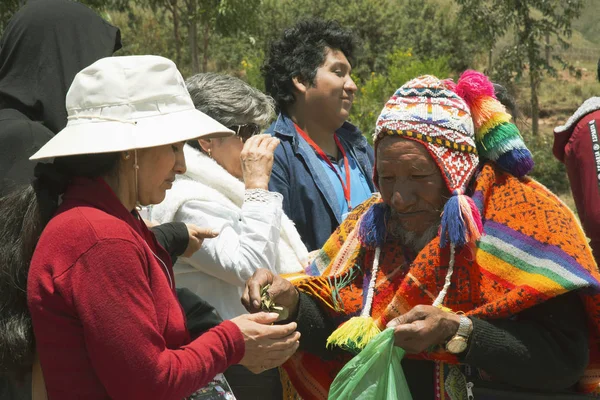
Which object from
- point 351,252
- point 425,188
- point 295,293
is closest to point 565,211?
point 425,188

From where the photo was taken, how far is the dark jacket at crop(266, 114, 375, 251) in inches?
156

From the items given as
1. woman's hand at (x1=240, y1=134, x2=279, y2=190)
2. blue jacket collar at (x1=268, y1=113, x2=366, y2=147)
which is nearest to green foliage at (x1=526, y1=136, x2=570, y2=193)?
blue jacket collar at (x1=268, y1=113, x2=366, y2=147)

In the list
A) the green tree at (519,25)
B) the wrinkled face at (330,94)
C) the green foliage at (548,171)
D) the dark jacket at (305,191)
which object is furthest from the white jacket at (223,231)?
the green tree at (519,25)

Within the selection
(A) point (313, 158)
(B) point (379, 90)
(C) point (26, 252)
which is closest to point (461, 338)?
(C) point (26, 252)

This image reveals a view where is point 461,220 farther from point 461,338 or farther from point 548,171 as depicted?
point 548,171

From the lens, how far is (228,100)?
12.0 feet

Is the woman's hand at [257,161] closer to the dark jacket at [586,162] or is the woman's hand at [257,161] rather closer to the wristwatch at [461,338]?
the wristwatch at [461,338]

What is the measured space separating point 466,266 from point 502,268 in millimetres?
118

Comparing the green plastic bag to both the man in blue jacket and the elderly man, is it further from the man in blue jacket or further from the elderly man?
the man in blue jacket

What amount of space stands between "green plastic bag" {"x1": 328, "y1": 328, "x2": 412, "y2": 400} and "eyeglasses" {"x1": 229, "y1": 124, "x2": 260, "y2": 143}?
1.40 meters

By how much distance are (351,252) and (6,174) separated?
1.25m

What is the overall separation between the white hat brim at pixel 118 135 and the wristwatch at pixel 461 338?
103cm

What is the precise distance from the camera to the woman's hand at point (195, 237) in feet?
9.45

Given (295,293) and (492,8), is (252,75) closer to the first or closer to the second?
(492,8)
